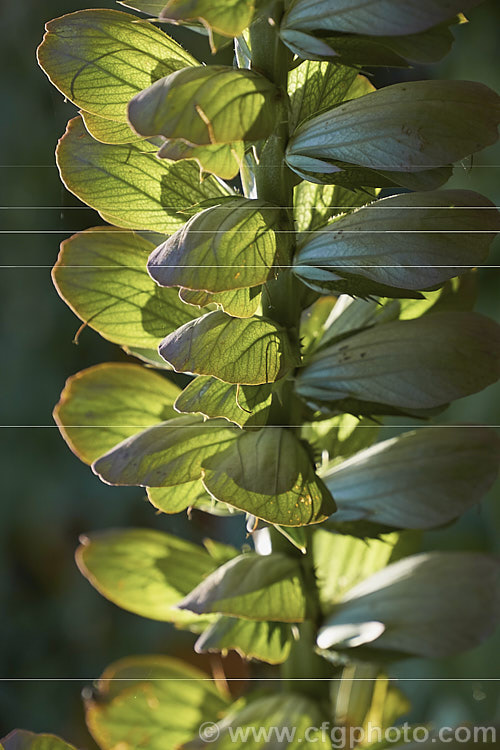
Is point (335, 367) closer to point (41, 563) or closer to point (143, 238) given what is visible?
point (143, 238)

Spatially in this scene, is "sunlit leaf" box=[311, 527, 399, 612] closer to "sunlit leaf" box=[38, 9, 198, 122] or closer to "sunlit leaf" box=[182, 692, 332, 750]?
"sunlit leaf" box=[182, 692, 332, 750]

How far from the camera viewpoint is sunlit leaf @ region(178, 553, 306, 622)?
7.0 inches

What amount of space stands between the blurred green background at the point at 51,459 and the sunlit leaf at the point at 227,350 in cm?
Answer: 6

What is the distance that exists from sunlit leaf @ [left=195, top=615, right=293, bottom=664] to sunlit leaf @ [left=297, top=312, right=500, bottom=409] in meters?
0.06

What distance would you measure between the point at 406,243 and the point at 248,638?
0.11m

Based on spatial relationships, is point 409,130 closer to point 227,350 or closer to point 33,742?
point 227,350

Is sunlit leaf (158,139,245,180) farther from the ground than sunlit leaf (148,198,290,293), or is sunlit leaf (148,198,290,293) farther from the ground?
sunlit leaf (158,139,245,180)

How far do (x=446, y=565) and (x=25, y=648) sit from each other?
16 cm

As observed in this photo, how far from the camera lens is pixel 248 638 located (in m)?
0.20

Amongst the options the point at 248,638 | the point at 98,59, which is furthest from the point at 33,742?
the point at 98,59

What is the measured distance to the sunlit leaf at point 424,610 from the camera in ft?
0.62

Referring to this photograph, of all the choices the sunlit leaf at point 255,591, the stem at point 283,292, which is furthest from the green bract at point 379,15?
the sunlit leaf at point 255,591

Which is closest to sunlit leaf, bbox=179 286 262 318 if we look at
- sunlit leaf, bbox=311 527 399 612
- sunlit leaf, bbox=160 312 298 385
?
sunlit leaf, bbox=160 312 298 385

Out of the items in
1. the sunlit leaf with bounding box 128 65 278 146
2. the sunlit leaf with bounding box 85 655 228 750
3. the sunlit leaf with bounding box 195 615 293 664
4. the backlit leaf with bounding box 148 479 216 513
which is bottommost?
the sunlit leaf with bounding box 85 655 228 750
